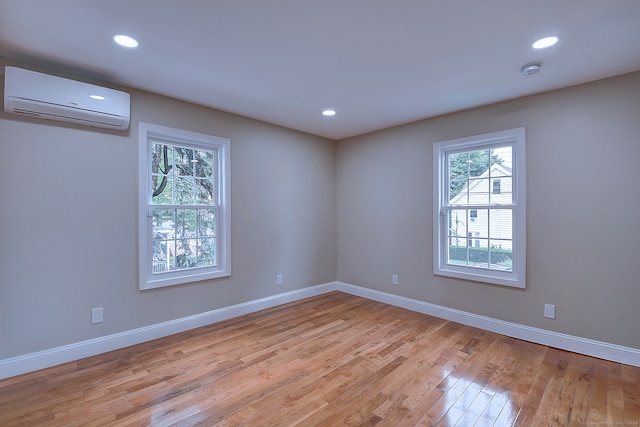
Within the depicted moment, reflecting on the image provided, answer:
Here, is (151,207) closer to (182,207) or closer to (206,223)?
(182,207)

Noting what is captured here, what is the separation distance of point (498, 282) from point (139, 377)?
11.3 feet

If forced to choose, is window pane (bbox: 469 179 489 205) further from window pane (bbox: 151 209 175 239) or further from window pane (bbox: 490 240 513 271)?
A: window pane (bbox: 151 209 175 239)

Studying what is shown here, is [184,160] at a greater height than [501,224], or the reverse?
[184,160]

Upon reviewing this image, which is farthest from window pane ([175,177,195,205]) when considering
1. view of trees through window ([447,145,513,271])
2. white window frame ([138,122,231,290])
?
view of trees through window ([447,145,513,271])

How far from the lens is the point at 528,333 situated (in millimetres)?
2975

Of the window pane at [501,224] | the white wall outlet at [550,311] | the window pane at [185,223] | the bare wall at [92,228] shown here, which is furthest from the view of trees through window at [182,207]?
the white wall outlet at [550,311]

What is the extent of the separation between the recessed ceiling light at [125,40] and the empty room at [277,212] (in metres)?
0.03

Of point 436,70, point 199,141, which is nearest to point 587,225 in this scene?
point 436,70

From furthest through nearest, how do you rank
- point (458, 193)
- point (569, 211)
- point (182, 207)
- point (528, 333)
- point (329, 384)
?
point (458, 193) → point (182, 207) → point (528, 333) → point (569, 211) → point (329, 384)

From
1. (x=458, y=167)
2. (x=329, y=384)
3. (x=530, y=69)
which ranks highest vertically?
(x=530, y=69)

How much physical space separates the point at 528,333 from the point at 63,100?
184 inches

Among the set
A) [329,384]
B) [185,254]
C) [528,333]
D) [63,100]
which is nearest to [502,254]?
[528,333]

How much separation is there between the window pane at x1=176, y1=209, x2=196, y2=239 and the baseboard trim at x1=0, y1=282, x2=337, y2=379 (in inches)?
35.5

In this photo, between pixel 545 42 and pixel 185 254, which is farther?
pixel 185 254
